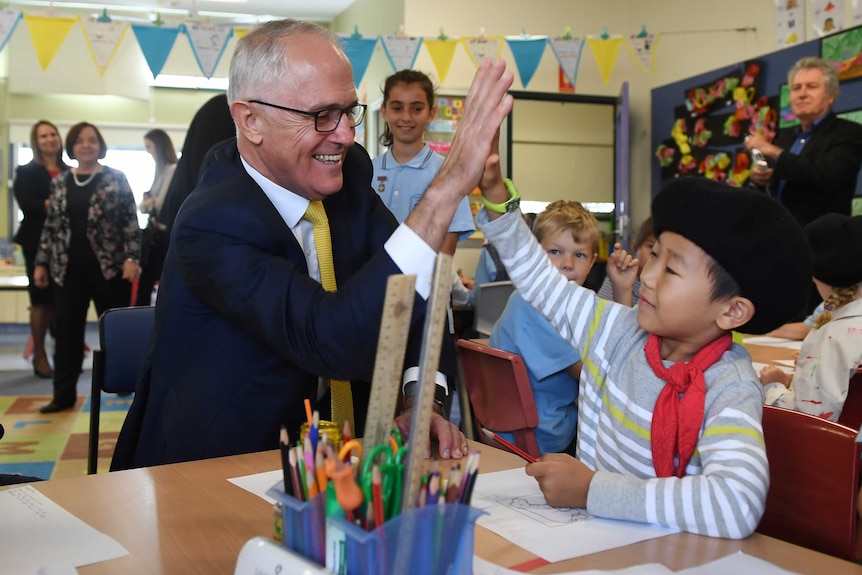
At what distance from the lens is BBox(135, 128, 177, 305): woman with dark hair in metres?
5.03

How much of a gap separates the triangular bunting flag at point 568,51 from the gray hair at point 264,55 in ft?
17.9

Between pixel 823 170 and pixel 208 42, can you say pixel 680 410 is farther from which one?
pixel 208 42

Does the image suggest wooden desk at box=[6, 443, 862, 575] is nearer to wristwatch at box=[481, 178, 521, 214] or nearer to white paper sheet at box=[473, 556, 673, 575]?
white paper sheet at box=[473, 556, 673, 575]

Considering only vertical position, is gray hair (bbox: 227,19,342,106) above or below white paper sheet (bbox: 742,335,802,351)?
above

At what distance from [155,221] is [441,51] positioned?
271 cm

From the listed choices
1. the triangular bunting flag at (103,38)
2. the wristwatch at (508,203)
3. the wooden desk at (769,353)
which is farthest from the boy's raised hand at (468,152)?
the triangular bunting flag at (103,38)

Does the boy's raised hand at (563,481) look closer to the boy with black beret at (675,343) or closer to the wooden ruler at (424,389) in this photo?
the boy with black beret at (675,343)

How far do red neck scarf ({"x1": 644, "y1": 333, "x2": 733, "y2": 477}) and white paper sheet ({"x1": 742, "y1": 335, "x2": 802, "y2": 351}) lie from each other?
179 centimetres

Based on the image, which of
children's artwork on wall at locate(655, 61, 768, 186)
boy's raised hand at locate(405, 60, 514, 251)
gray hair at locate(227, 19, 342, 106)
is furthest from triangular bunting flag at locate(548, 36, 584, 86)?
boy's raised hand at locate(405, 60, 514, 251)

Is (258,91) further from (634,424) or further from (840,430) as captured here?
(840,430)

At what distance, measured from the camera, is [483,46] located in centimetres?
665

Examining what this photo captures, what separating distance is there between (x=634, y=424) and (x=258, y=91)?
0.88 metres

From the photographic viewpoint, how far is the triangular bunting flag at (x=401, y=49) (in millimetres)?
6223

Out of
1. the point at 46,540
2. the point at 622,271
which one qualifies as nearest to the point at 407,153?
the point at 622,271
